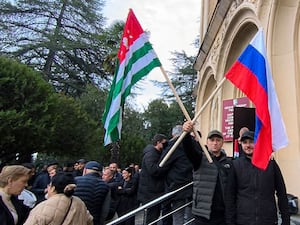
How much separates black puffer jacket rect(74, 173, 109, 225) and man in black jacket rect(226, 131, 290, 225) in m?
2.21

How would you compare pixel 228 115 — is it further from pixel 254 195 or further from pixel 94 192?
pixel 254 195

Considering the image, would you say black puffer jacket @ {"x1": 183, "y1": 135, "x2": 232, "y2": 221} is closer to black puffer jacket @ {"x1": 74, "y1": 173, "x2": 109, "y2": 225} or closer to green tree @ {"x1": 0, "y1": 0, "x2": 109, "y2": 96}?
black puffer jacket @ {"x1": 74, "y1": 173, "x2": 109, "y2": 225}

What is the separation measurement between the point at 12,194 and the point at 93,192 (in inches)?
68.4

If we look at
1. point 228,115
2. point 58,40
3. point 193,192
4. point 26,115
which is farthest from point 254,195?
point 58,40

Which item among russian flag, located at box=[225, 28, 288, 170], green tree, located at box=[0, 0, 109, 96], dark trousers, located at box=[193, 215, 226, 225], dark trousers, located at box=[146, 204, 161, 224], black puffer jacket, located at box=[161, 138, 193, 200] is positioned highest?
green tree, located at box=[0, 0, 109, 96]

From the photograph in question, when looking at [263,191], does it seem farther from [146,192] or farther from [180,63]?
[180,63]

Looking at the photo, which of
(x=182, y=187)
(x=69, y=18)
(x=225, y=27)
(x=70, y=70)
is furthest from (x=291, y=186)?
(x=69, y=18)

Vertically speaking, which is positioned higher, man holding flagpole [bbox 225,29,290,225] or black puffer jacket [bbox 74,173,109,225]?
man holding flagpole [bbox 225,29,290,225]

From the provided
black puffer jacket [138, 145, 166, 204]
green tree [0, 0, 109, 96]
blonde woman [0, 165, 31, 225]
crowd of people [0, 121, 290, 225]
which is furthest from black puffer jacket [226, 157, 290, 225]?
green tree [0, 0, 109, 96]

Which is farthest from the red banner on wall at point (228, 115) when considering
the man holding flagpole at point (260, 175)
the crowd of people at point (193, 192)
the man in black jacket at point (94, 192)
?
the man holding flagpole at point (260, 175)

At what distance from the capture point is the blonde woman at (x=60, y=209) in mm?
3420

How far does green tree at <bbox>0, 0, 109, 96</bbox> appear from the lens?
36.5 m

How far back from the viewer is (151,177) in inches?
226

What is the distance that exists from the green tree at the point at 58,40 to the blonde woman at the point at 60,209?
34.1 m
